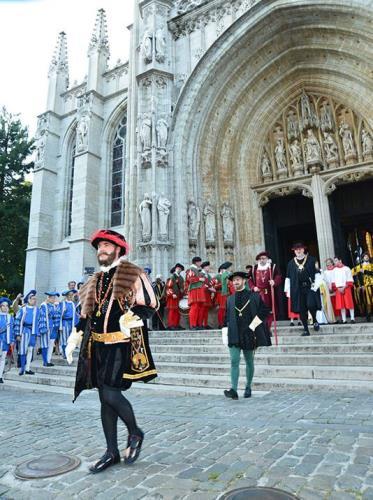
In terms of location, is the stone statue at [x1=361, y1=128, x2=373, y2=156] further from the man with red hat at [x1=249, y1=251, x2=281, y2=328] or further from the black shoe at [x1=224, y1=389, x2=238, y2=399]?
the black shoe at [x1=224, y1=389, x2=238, y2=399]

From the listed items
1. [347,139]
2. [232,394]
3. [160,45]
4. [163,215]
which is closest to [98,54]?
[160,45]

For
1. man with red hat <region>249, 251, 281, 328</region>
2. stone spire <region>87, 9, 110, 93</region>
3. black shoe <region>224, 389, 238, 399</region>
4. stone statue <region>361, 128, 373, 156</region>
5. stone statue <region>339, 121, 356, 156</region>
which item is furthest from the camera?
stone spire <region>87, 9, 110, 93</region>

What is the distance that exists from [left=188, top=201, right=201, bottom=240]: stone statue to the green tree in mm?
13213

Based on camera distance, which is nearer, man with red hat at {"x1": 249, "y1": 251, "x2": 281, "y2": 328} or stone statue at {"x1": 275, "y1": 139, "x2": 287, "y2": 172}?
man with red hat at {"x1": 249, "y1": 251, "x2": 281, "y2": 328}

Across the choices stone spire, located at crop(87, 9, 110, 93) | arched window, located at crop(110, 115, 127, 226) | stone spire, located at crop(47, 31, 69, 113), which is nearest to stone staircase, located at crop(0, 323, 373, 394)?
arched window, located at crop(110, 115, 127, 226)

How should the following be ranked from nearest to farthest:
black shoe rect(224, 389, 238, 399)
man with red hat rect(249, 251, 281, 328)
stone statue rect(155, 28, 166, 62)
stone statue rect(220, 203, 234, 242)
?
black shoe rect(224, 389, 238, 399) < man with red hat rect(249, 251, 281, 328) < stone statue rect(220, 203, 234, 242) < stone statue rect(155, 28, 166, 62)

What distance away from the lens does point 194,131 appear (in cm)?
1431

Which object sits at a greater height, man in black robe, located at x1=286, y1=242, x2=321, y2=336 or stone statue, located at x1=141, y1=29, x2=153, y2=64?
stone statue, located at x1=141, y1=29, x2=153, y2=64

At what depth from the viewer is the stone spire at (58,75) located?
72.2 feet

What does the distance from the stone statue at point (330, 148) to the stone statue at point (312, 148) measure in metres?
0.29

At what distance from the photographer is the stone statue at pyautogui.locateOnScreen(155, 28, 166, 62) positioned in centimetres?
1467

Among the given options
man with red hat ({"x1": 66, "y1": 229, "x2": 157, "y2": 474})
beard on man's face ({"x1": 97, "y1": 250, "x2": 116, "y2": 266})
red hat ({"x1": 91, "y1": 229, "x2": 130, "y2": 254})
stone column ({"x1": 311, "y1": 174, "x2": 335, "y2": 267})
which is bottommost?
man with red hat ({"x1": 66, "y1": 229, "x2": 157, "y2": 474})

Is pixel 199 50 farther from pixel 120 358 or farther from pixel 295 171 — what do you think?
pixel 120 358

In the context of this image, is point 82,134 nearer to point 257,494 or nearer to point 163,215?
point 163,215
